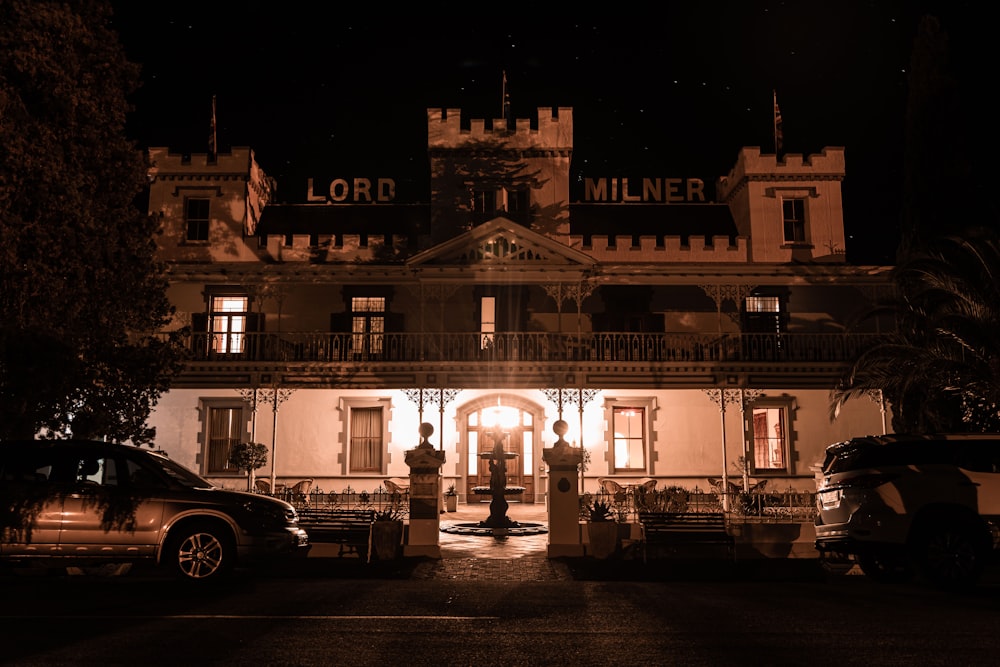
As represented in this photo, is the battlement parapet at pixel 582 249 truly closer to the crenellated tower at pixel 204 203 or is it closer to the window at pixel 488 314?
the crenellated tower at pixel 204 203

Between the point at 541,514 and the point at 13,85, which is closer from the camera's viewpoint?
the point at 13,85

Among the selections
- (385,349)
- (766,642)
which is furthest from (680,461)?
(766,642)

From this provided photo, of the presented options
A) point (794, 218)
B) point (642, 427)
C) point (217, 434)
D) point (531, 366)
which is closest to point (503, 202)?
point (531, 366)

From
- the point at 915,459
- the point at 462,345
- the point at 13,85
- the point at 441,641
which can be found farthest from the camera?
the point at 462,345

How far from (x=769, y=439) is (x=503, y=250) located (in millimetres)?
9320

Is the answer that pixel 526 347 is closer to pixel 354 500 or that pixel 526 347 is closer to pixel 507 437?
pixel 507 437

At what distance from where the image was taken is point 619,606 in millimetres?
8695

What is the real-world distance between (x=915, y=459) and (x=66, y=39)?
46.3 ft

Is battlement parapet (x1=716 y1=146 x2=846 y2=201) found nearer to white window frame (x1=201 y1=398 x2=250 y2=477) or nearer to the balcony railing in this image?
the balcony railing

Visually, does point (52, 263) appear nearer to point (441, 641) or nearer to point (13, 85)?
point (13, 85)

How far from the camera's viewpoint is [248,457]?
21828 millimetres

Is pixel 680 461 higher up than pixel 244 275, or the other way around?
pixel 244 275

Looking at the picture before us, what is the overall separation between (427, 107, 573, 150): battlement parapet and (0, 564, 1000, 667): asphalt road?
1791 cm

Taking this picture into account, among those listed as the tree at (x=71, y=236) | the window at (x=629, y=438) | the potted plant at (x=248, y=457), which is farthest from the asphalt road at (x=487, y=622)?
the window at (x=629, y=438)
